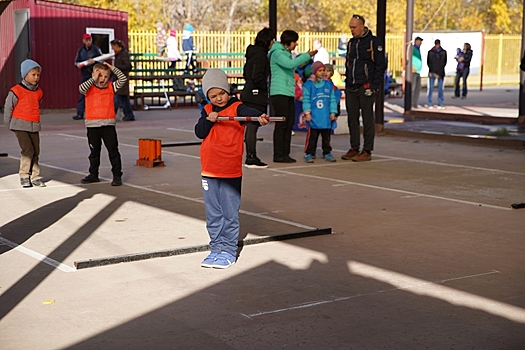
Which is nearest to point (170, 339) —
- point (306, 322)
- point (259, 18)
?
point (306, 322)

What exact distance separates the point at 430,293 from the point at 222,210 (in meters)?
1.81

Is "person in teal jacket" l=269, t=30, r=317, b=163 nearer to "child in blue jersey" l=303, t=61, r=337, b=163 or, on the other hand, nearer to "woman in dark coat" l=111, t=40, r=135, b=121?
"child in blue jersey" l=303, t=61, r=337, b=163

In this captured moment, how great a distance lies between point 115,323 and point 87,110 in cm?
623

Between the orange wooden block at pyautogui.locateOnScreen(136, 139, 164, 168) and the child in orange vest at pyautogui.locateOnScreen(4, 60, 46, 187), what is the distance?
7.16ft

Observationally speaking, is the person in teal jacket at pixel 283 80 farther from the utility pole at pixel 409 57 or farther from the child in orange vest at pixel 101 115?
the utility pole at pixel 409 57

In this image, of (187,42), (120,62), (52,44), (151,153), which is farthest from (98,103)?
(187,42)

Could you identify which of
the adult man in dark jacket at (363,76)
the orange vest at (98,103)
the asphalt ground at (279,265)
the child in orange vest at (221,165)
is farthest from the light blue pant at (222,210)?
the adult man in dark jacket at (363,76)

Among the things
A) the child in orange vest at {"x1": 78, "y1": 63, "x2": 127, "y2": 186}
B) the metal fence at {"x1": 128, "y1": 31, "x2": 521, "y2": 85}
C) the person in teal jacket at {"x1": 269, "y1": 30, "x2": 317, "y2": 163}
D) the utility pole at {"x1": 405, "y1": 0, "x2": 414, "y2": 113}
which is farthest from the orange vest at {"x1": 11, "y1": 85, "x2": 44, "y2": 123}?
the metal fence at {"x1": 128, "y1": 31, "x2": 521, "y2": 85}

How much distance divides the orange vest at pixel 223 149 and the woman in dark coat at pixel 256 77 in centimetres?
573

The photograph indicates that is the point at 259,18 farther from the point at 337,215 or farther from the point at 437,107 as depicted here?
the point at 337,215

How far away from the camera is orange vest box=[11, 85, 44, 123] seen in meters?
11.0

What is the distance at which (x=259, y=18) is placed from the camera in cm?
5481

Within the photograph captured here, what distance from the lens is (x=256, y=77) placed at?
12727 mm

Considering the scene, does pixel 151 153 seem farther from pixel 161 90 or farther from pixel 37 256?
pixel 161 90
